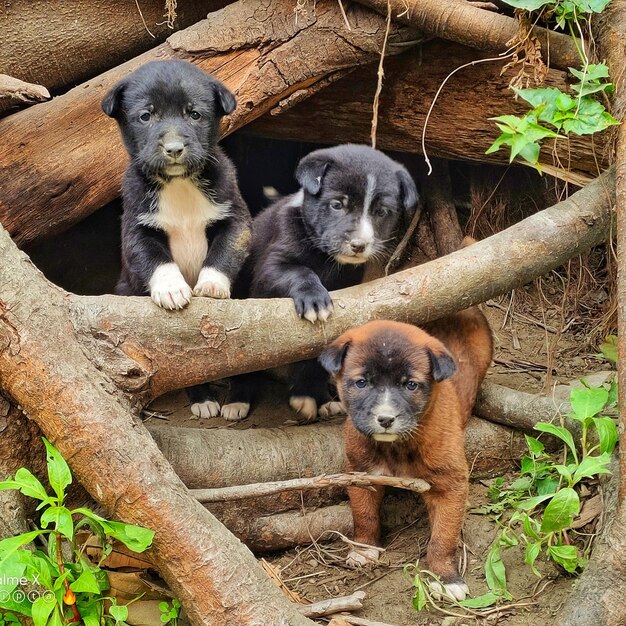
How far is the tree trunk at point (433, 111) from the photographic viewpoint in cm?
505

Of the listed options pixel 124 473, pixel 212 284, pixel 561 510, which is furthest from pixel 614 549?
pixel 212 284

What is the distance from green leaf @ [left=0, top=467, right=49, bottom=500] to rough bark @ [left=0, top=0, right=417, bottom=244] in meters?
1.88

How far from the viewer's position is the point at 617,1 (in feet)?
14.7

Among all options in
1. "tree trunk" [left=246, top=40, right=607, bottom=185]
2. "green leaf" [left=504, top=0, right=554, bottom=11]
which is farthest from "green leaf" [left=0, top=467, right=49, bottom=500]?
"green leaf" [left=504, top=0, right=554, bottom=11]

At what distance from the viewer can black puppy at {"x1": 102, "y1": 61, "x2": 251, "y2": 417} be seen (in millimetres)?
4211

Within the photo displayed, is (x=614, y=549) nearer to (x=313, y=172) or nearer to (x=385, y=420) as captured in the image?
(x=385, y=420)

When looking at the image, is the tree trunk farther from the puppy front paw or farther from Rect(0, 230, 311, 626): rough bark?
Rect(0, 230, 311, 626): rough bark

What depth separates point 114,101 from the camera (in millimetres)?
4234

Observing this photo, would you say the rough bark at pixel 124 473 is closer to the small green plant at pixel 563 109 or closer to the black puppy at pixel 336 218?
the black puppy at pixel 336 218

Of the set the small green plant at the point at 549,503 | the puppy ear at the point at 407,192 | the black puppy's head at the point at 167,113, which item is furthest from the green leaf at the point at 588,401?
the black puppy's head at the point at 167,113

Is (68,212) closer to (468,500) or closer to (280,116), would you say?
(280,116)

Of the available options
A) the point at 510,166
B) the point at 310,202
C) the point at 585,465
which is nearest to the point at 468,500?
the point at 585,465

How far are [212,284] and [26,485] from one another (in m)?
1.49

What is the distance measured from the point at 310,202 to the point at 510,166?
7.11 feet
